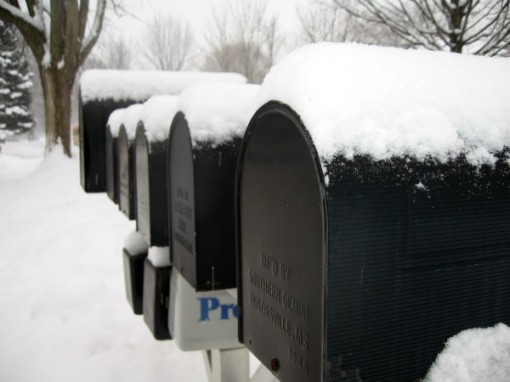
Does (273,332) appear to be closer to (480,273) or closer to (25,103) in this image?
(480,273)

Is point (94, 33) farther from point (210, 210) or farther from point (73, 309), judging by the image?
point (210, 210)

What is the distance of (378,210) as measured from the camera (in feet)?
3.83

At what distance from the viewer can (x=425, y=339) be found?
→ 1.27 meters

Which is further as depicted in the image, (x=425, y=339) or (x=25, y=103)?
(x=25, y=103)

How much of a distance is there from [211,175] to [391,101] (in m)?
0.99

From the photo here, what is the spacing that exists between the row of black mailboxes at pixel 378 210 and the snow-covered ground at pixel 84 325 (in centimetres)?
11

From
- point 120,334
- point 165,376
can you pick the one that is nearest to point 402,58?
point 165,376

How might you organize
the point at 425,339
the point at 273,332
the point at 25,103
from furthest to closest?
the point at 25,103 < the point at 273,332 < the point at 425,339

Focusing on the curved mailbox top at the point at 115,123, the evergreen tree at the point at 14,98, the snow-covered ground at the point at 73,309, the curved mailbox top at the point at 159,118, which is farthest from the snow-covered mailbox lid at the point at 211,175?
the evergreen tree at the point at 14,98

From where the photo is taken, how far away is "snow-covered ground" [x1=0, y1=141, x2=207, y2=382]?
3.87 metres

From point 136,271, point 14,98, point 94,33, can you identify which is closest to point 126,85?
point 136,271

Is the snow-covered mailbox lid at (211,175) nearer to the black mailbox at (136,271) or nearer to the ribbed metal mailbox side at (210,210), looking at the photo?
the ribbed metal mailbox side at (210,210)

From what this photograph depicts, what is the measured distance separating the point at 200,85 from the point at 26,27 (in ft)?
37.7

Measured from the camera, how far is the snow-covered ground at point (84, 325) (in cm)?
134
